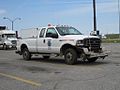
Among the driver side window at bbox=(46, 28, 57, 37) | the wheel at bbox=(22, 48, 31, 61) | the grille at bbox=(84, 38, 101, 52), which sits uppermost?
the driver side window at bbox=(46, 28, 57, 37)

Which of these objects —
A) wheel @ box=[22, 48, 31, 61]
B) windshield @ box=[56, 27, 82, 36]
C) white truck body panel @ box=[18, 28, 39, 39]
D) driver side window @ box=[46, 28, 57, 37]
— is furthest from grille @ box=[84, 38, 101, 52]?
wheel @ box=[22, 48, 31, 61]

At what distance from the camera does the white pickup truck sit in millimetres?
16344

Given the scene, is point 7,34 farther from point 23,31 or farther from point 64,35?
point 64,35

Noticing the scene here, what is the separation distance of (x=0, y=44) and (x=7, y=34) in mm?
1586

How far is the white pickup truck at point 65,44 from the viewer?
53.6ft

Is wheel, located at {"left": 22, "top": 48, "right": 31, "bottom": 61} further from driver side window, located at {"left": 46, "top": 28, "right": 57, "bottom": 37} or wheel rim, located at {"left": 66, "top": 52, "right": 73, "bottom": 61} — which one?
wheel rim, located at {"left": 66, "top": 52, "right": 73, "bottom": 61}

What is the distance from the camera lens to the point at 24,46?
2092 centimetres

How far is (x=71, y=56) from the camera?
16656 mm

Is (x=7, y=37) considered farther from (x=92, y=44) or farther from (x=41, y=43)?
(x=92, y=44)

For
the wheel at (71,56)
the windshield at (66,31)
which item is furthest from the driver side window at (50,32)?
the wheel at (71,56)

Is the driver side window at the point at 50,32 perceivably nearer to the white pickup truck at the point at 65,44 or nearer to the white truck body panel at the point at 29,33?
the white pickup truck at the point at 65,44

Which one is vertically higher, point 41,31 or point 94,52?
point 41,31

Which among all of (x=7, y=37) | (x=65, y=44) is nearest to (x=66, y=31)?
(x=65, y=44)

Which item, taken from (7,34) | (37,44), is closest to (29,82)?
(37,44)
